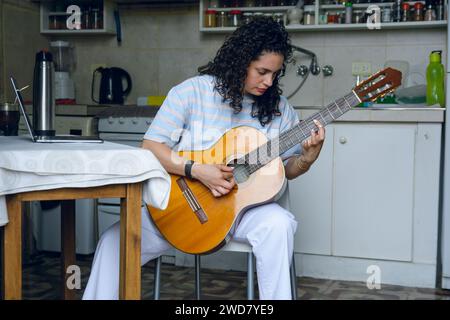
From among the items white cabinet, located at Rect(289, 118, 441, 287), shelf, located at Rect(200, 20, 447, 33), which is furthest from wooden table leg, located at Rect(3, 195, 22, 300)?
shelf, located at Rect(200, 20, 447, 33)

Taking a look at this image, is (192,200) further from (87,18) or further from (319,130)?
(87,18)

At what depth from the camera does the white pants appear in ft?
5.78

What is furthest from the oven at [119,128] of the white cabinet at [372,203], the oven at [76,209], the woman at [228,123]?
the woman at [228,123]

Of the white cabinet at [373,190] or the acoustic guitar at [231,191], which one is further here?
the white cabinet at [373,190]

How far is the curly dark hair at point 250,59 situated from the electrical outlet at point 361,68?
158 centimetres

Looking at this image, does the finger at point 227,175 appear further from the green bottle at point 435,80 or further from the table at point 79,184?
the green bottle at point 435,80

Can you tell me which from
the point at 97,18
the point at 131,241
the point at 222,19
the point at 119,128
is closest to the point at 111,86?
the point at 97,18

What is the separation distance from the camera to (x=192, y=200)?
6.31ft

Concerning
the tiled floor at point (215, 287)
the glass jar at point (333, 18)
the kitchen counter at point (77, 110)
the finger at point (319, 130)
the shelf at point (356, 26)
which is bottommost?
the tiled floor at point (215, 287)

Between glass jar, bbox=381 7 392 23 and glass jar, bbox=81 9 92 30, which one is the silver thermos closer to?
glass jar, bbox=381 7 392 23

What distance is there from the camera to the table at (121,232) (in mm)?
1417
